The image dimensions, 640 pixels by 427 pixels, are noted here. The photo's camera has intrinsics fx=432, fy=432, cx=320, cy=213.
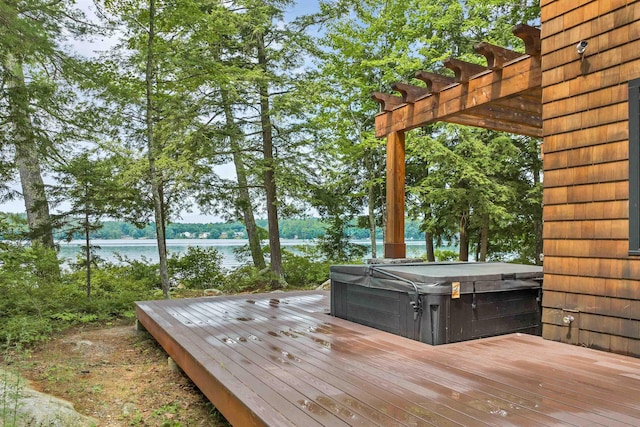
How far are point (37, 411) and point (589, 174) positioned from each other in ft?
13.2

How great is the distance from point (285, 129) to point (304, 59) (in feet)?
5.57

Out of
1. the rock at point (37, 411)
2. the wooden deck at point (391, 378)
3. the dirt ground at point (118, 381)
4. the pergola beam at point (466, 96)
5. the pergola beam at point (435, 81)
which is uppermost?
the pergola beam at point (435, 81)

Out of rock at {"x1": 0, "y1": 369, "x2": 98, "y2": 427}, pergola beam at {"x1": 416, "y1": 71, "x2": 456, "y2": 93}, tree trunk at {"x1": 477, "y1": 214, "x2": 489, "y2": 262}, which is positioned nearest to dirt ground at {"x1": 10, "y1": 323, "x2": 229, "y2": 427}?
rock at {"x1": 0, "y1": 369, "x2": 98, "y2": 427}

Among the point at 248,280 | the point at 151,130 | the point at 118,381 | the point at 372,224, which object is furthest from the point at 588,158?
the point at 372,224

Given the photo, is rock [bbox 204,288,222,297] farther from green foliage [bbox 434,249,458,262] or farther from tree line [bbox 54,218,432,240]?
green foliage [bbox 434,249,458,262]

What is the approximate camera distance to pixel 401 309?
3.52m

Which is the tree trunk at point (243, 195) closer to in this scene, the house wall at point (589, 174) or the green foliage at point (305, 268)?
the green foliage at point (305, 268)

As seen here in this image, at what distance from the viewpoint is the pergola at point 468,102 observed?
3621 millimetres

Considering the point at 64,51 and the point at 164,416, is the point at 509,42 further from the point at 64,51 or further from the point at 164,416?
the point at 164,416

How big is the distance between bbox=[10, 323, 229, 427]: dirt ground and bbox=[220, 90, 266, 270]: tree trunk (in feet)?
16.3

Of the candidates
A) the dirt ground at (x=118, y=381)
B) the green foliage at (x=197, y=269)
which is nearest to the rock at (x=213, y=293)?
the green foliage at (x=197, y=269)

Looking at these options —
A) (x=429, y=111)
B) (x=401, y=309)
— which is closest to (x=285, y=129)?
(x=429, y=111)

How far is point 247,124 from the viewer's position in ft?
32.0

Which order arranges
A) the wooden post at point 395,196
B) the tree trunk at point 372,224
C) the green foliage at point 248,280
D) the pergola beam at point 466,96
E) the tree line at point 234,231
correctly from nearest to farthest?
the pergola beam at point 466,96 < the wooden post at point 395,196 < the green foliage at point 248,280 < the tree line at point 234,231 < the tree trunk at point 372,224
